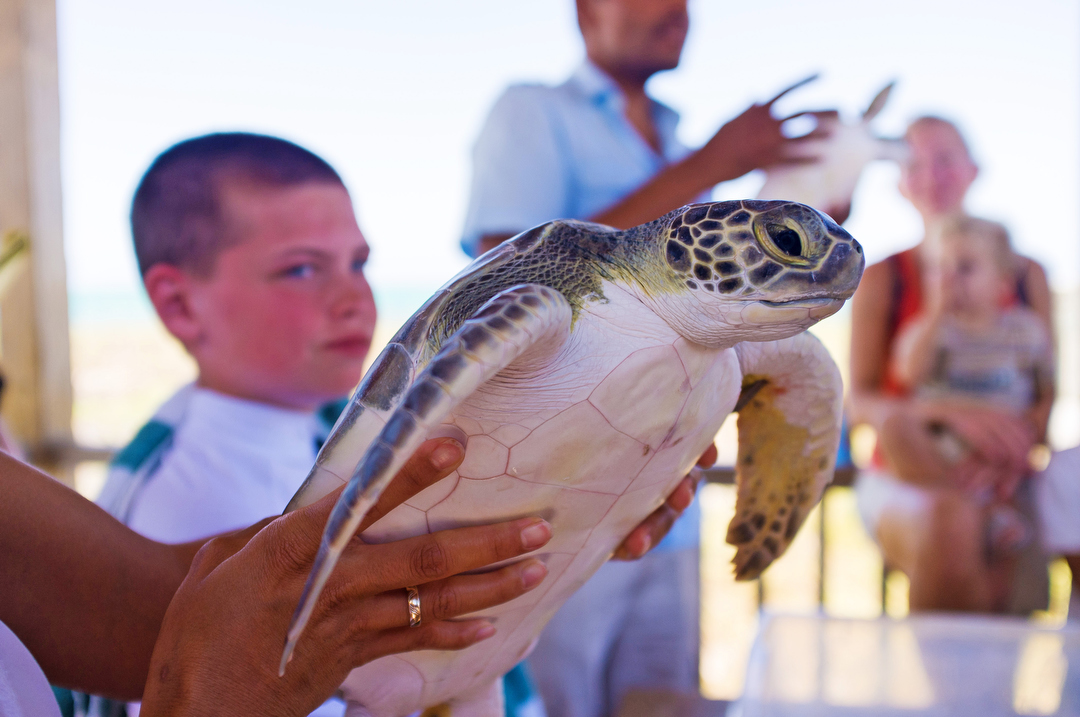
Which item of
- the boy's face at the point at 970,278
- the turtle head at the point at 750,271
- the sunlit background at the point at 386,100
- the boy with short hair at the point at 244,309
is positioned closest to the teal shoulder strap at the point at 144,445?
the boy with short hair at the point at 244,309

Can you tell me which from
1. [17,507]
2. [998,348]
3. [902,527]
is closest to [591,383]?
[17,507]

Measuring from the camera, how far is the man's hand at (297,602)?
1.44 feet

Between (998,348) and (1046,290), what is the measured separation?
0.23 metres

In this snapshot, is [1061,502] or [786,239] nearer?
[786,239]

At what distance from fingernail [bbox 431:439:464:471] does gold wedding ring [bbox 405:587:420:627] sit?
119 millimetres

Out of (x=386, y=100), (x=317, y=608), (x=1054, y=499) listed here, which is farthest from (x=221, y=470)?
(x=386, y=100)

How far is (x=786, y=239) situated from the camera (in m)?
0.47

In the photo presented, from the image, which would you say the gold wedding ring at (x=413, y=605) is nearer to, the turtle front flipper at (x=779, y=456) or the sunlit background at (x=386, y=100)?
the turtle front flipper at (x=779, y=456)

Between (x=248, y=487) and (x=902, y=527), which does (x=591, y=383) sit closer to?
(x=248, y=487)

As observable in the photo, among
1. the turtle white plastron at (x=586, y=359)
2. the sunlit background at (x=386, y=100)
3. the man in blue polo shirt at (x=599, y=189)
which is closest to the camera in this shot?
the turtle white plastron at (x=586, y=359)

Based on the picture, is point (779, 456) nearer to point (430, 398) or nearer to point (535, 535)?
point (535, 535)

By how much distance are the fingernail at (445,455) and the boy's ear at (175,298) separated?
2.07 feet

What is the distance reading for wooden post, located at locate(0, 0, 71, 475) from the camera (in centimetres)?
199

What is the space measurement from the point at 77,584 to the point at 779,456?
705 mm
